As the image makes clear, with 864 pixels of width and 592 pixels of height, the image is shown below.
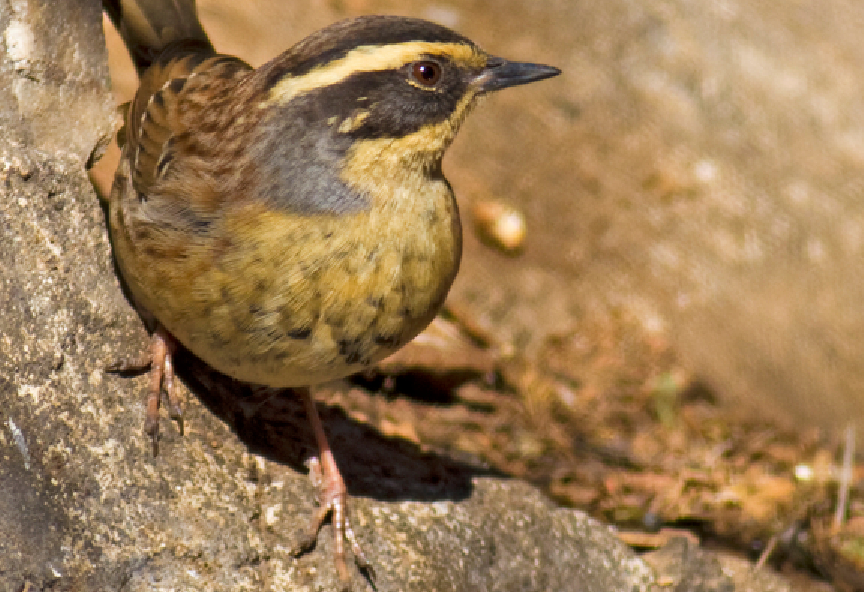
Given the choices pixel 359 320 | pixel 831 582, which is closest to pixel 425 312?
pixel 359 320

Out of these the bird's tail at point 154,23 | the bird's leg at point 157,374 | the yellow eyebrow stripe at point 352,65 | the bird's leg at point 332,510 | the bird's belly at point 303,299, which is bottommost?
the bird's leg at point 332,510

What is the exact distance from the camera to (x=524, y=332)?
7.91 m

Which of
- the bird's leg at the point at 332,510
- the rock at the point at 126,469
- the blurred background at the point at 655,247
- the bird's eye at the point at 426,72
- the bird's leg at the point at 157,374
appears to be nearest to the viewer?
the rock at the point at 126,469

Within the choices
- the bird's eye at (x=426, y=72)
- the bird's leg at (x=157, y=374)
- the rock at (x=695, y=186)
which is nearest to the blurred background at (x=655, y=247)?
the rock at (x=695, y=186)

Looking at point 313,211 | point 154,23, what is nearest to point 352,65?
point 313,211

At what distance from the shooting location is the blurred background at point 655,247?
7102 millimetres

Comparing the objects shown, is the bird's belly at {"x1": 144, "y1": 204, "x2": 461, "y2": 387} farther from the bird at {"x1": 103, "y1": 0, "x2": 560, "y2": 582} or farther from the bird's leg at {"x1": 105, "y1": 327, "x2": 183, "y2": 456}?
the bird's leg at {"x1": 105, "y1": 327, "x2": 183, "y2": 456}

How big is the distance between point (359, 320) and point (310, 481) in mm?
1019

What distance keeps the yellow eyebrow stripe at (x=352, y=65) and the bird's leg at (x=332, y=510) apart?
1.67m

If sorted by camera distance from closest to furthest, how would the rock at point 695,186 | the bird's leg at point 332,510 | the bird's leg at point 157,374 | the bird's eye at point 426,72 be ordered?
the bird's eye at point 426,72
the bird's leg at point 157,374
the bird's leg at point 332,510
the rock at point 695,186

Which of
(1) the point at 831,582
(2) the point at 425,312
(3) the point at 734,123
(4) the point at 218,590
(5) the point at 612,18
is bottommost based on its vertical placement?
(1) the point at 831,582

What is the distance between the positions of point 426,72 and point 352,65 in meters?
0.33

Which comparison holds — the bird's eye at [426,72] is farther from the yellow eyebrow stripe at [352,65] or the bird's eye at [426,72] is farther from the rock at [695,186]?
the rock at [695,186]

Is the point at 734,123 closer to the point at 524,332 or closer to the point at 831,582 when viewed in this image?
the point at 524,332
